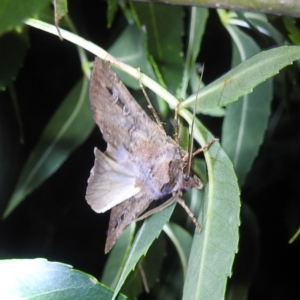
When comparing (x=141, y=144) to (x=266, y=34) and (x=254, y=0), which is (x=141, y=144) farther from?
(x=266, y=34)

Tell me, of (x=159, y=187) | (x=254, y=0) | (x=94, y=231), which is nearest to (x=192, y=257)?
(x=159, y=187)

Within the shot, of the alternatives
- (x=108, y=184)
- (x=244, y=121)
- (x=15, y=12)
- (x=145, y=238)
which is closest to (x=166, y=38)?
(x=244, y=121)

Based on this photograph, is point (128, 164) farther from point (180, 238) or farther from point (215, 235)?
point (180, 238)

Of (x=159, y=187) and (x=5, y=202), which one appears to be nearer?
(x=159, y=187)

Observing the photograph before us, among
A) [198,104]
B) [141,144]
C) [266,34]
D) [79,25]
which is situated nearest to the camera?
[198,104]

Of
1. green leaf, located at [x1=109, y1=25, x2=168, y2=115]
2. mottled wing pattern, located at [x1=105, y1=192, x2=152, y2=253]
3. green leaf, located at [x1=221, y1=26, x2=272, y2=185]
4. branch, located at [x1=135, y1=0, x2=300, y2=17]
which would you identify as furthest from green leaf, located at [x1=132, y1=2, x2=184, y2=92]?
branch, located at [x1=135, y1=0, x2=300, y2=17]

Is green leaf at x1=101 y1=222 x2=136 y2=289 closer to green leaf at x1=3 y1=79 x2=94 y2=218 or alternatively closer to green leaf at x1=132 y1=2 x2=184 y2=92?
green leaf at x1=3 y1=79 x2=94 y2=218
